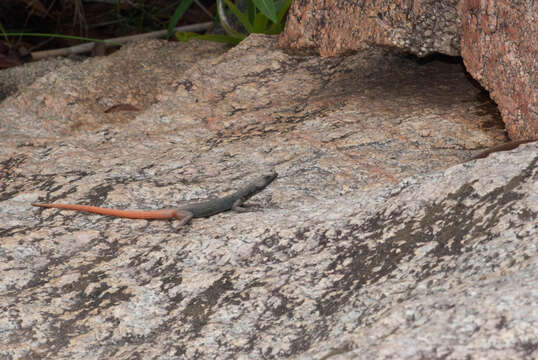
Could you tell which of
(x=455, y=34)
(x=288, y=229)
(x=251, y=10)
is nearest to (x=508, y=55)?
(x=455, y=34)

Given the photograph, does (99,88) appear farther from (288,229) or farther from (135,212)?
(288,229)

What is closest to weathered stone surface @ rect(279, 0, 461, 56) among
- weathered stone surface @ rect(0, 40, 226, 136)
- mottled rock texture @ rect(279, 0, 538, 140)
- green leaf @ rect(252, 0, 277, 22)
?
mottled rock texture @ rect(279, 0, 538, 140)

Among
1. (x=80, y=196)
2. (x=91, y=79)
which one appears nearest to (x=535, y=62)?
(x=80, y=196)

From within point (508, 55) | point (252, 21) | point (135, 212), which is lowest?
point (135, 212)

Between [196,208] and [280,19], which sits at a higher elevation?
[280,19]

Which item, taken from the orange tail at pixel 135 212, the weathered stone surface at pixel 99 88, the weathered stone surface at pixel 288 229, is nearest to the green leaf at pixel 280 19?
the weathered stone surface at pixel 99 88

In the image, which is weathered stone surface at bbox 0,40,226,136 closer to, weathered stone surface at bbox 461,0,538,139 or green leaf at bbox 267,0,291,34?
green leaf at bbox 267,0,291,34

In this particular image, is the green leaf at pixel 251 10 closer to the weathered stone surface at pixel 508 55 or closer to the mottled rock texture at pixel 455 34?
the mottled rock texture at pixel 455 34

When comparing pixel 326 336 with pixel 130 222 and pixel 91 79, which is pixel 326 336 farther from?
pixel 91 79
